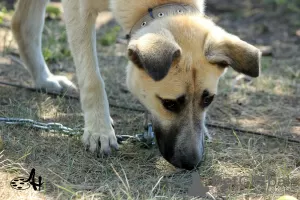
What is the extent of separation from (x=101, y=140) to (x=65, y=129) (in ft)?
1.09

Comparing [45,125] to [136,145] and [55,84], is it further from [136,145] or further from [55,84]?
[55,84]

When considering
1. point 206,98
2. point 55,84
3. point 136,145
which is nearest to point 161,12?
point 206,98

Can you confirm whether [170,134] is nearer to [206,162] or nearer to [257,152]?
[206,162]

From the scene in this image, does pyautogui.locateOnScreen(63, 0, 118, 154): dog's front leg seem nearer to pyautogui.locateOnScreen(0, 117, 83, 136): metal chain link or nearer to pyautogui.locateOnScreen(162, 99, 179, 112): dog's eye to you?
pyautogui.locateOnScreen(0, 117, 83, 136): metal chain link

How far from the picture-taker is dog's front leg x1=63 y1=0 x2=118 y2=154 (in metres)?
3.89

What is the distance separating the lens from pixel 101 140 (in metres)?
3.84

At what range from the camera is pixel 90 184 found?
3.35m

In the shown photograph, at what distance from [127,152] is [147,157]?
0.50 feet

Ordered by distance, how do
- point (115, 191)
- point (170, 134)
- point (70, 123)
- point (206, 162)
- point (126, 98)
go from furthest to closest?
point (126, 98), point (70, 123), point (206, 162), point (170, 134), point (115, 191)

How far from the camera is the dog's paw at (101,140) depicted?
3804mm

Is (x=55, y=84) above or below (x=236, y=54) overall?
below

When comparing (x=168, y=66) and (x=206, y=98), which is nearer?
(x=168, y=66)

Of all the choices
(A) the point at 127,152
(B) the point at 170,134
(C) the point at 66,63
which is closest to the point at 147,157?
(A) the point at 127,152

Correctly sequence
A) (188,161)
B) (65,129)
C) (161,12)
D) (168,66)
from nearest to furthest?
(168,66) < (188,161) < (161,12) < (65,129)
